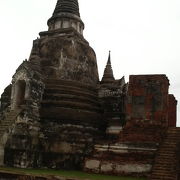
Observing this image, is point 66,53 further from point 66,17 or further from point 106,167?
point 106,167

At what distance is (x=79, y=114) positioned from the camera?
66.1 ft

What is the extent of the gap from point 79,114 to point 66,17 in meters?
7.99

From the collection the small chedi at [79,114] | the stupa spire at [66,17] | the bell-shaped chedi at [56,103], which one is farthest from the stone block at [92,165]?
the stupa spire at [66,17]

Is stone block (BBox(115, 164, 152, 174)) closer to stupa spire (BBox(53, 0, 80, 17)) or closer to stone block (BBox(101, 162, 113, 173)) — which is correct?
stone block (BBox(101, 162, 113, 173))

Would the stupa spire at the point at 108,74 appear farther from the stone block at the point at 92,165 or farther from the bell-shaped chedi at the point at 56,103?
the stone block at the point at 92,165

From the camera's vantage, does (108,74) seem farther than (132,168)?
Yes

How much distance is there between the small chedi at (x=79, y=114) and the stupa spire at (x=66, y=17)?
0.07 m

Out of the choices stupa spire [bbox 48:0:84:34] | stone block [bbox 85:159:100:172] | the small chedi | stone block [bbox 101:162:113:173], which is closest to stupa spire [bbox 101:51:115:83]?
the small chedi

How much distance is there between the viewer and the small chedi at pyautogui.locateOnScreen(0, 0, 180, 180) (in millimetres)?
15867

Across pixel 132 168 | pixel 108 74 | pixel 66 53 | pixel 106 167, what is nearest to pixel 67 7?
pixel 66 53

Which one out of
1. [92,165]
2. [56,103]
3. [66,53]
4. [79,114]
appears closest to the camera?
→ [92,165]

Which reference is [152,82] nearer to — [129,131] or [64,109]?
[129,131]

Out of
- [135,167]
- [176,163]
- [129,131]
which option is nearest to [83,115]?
[129,131]

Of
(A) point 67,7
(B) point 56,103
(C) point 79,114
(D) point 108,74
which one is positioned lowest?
(C) point 79,114
